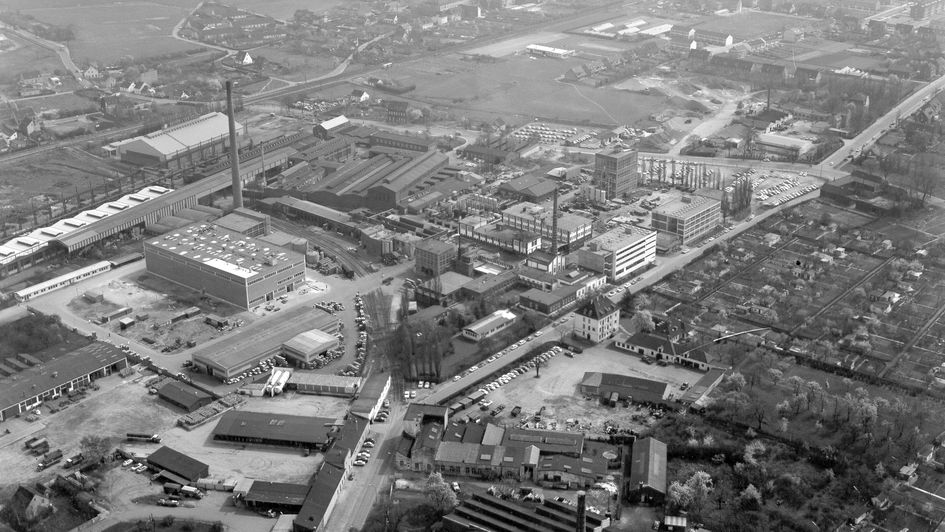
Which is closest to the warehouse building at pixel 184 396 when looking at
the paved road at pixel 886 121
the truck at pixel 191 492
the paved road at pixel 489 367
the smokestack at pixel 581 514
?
the truck at pixel 191 492

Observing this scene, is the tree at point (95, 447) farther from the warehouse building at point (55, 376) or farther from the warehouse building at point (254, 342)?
the warehouse building at point (254, 342)

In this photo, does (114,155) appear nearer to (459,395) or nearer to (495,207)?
(495,207)

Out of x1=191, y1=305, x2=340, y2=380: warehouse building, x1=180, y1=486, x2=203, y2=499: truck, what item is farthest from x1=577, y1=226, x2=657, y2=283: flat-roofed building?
x1=180, y1=486, x2=203, y2=499: truck

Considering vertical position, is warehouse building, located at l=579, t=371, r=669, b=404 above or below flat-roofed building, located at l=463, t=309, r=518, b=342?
below

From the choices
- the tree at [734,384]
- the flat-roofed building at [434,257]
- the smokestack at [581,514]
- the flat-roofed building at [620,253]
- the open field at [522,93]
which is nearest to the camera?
the smokestack at [581,514]

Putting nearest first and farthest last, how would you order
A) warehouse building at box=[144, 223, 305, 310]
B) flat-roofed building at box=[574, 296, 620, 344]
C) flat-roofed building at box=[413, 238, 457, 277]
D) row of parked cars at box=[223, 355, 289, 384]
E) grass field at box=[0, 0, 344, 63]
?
row of parked cars at box=[223, 355, 289, 384] → flat-roofed building at box=[574, 296, 620, 344] → warehouse building at box=[144, 223, 305, 310] → flat-roofed building at box=[413, 238, 457, 277] → grass field at box=[0, 0, 344, 63]

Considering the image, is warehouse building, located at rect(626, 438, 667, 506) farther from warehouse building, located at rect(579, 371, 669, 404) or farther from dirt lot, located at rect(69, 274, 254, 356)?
dirt lot, located at rect(69, 274, 254, 356)
